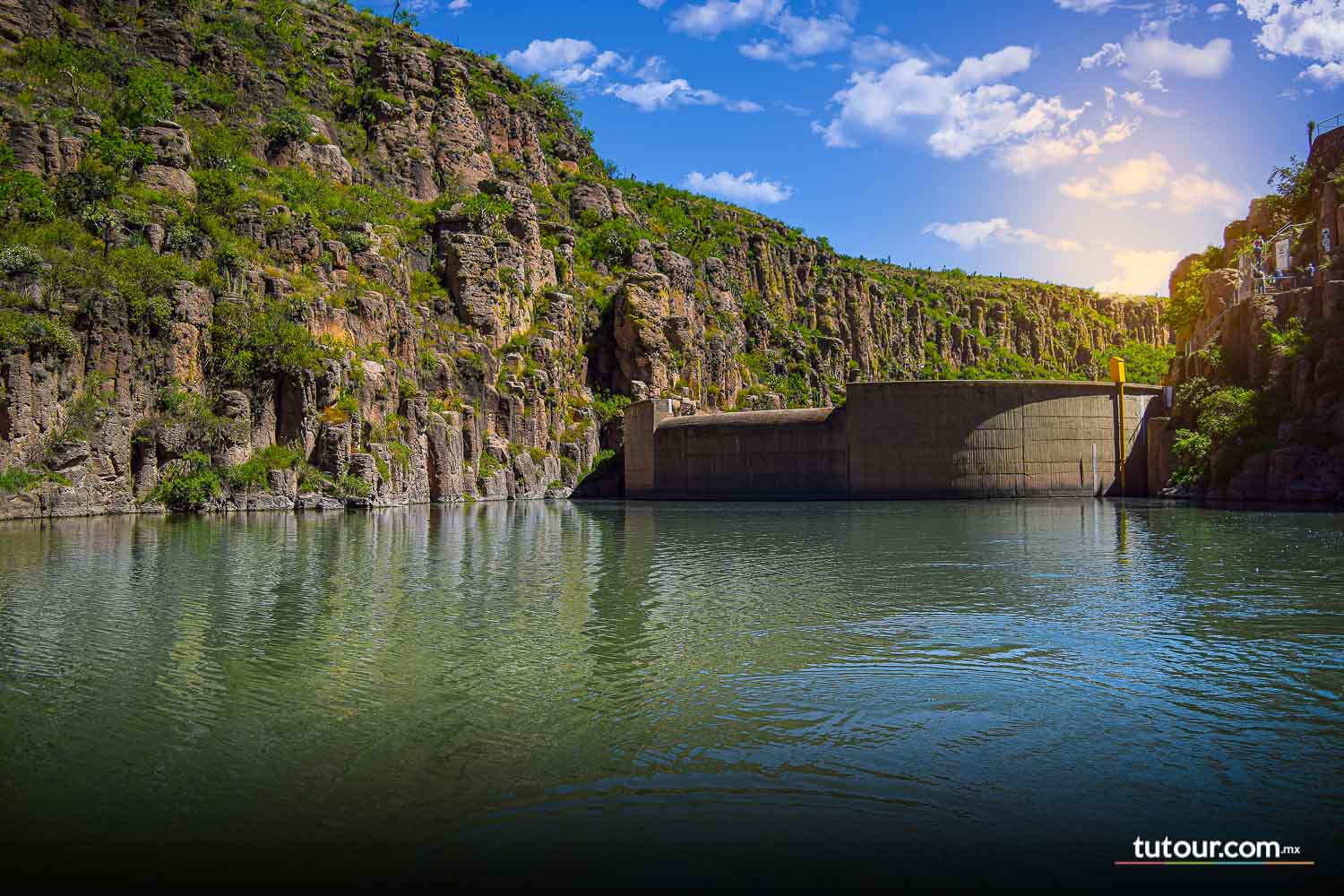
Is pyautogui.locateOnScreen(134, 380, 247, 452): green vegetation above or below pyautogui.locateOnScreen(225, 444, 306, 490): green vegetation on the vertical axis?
above

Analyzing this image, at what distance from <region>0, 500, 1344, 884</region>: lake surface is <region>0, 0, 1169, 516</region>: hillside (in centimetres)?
2624

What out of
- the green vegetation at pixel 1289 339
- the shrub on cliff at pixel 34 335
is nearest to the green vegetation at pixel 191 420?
the shrub on cliff at pixel 34 335

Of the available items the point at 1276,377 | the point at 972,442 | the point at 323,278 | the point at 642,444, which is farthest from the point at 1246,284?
the point at 323,278

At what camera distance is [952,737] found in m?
6.78

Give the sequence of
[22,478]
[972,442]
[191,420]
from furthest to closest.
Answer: [972,442]
[191,420]
[22,478]

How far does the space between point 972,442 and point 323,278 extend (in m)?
35.8

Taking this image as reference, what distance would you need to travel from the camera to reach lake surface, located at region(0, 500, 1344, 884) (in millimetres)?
5000

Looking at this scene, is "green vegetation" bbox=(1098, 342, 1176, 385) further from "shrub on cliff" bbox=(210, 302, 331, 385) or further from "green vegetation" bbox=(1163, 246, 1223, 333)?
"shrub on cliff" bbox=(210, 302, 331, 385)

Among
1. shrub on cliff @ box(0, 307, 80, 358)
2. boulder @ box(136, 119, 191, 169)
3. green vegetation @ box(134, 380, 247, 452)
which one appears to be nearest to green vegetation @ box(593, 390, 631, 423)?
green vegetation @ box(134, 380, 247, 452)

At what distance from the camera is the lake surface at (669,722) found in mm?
5000

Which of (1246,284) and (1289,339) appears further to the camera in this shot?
(1246,284)

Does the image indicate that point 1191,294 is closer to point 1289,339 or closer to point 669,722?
point 1289,339

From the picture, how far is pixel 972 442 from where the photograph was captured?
47625 mm

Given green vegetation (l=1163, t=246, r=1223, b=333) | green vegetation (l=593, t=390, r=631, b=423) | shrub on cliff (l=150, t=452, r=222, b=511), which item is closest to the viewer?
shrub on cliff (l=150, t=452, r=222, b=511)
